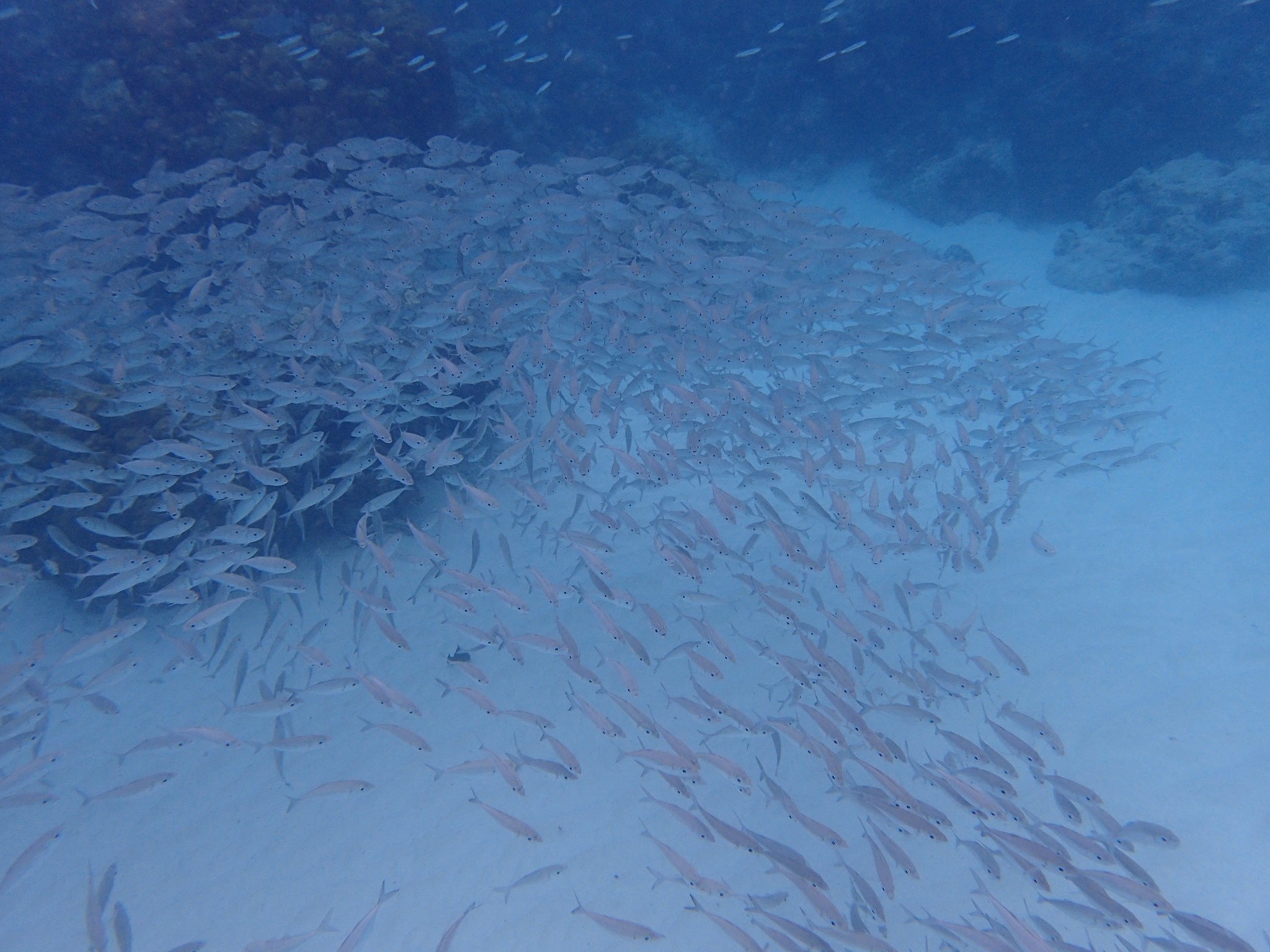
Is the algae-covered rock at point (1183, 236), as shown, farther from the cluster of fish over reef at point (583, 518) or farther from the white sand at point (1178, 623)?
the cluster of fish over reef at point (583, 518)

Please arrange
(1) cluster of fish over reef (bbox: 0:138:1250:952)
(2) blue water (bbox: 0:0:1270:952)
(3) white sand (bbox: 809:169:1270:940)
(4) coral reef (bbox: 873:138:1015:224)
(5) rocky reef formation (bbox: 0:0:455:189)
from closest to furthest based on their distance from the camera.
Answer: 1. (1) cluster of fish over reef (bbox: 0:138:1250:952)
2. (2) blue water (bbox: 0:0:1270:952)
3. (3) white sand (bbox: 809:169:1270:940)
4. (5) rocky reef formation (bbox: 0:0:455:189)
5. (4) coral reef (bbox: 873:138:1015:224)

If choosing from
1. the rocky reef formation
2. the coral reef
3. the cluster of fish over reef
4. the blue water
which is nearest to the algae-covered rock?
the blue water

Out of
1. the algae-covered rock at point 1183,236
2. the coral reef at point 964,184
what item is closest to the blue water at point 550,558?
the algae-covered rock at point 1183,236

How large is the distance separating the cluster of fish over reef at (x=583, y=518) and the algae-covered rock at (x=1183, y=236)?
582cm

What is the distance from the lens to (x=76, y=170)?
1098cm

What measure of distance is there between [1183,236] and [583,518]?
1396 cm

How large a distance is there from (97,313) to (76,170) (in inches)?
283

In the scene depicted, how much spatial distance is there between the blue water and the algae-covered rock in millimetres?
290

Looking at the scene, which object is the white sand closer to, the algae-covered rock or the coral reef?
the algae-covered rock

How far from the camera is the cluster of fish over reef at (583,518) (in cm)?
406

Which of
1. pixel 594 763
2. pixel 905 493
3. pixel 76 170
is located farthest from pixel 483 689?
pixel 76 170

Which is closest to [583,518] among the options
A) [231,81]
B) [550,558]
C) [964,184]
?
[550,558]

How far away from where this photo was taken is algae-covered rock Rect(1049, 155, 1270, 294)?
1209 centimetres

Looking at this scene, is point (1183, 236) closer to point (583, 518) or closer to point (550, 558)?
point (583, 518)
